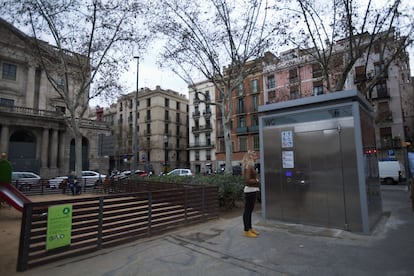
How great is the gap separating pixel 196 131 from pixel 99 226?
4433 cm

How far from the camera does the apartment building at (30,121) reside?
28781mm

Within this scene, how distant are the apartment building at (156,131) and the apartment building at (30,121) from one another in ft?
57.0

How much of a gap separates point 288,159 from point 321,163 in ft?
2.77

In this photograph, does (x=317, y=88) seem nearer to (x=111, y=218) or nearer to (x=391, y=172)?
(x=391, y=172)

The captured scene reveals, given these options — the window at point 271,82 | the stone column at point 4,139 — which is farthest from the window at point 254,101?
the stone column at point 4,139

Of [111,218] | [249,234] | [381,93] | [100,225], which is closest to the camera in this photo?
[100,225]

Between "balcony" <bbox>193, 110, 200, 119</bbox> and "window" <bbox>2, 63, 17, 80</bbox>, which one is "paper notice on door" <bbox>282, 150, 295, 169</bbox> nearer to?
"window" <bbox>2, 63, 17, 80</bbox>

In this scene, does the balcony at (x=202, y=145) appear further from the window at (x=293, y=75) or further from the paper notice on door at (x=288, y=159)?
the paper notice on door at (x=288, y=159)

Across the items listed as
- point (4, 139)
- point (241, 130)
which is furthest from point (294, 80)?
point (4, 139)

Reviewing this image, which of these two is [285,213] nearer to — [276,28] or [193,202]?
[193,202]

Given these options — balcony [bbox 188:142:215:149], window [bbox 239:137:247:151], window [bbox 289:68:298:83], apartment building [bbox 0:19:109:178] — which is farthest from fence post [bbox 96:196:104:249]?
balcony [bbox 188:142:215:149]

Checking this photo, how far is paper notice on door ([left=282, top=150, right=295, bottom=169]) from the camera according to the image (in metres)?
6.71

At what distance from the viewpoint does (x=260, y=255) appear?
14.9 ft

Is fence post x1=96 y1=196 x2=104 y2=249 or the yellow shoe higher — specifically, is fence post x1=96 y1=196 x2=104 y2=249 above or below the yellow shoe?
above
